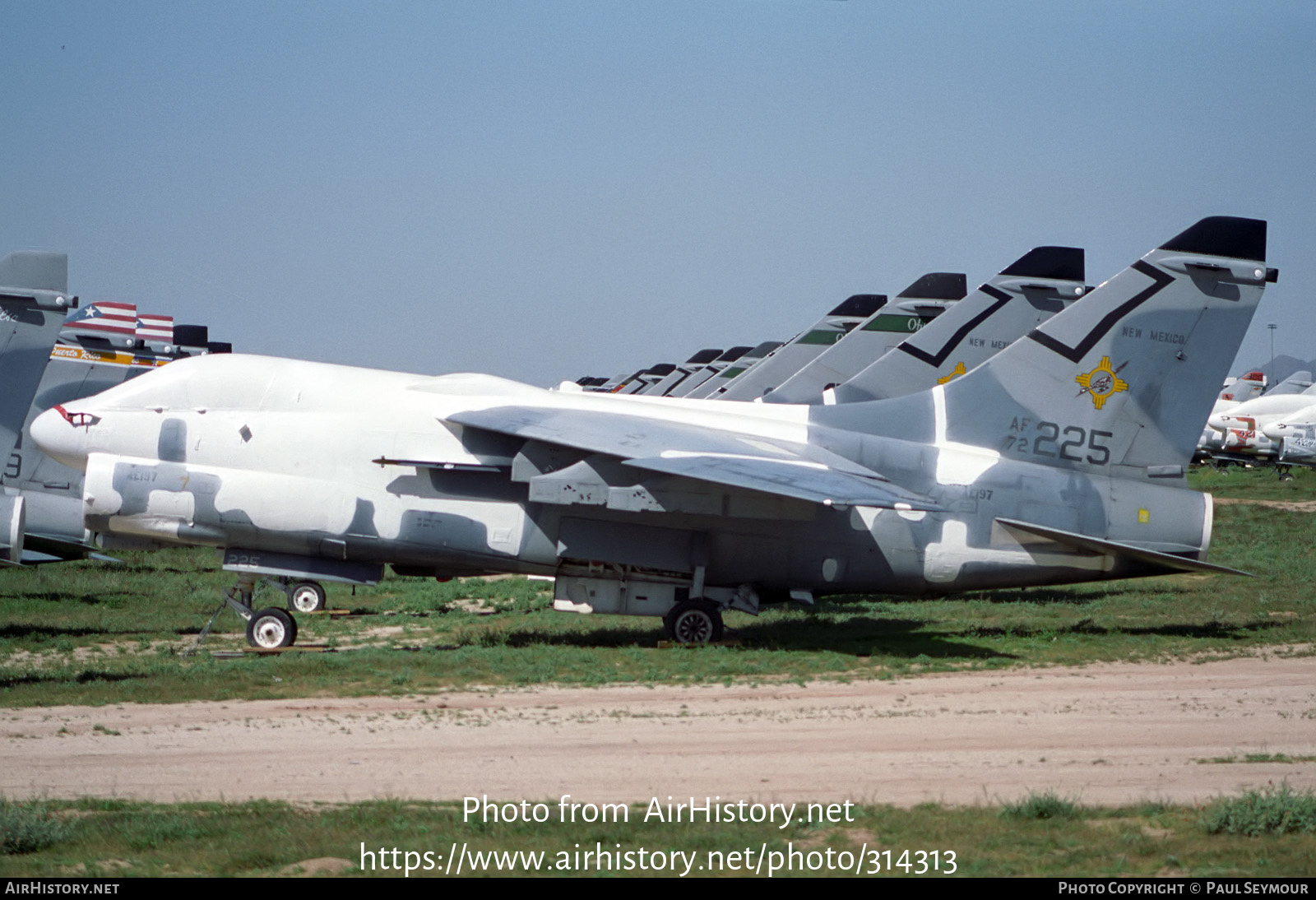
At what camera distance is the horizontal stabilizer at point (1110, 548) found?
56.3ft

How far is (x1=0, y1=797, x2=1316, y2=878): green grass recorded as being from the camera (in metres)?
7.28

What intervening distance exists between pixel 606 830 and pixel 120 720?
21.7 ft

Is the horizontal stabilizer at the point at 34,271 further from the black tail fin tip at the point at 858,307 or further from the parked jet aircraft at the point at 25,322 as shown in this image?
the black tail fin tip at the point at 858,307

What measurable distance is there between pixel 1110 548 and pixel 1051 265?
8120 millimetres

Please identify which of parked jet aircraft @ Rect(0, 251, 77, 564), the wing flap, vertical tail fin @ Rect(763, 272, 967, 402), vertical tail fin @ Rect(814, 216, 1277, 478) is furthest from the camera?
vertical tail fin @ Rect(763, 272, 967, 402)

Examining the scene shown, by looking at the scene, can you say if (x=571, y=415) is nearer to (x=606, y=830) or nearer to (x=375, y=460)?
(x=375, y=460)

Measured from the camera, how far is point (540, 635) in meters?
18.8

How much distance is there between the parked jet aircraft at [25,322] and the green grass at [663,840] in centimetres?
809

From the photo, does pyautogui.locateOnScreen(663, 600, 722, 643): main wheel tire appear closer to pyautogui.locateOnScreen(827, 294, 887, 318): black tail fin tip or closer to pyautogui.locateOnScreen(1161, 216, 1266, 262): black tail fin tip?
pyautogui.locateOnScreen(1161, 216, 1266, 262): black tail fin tip

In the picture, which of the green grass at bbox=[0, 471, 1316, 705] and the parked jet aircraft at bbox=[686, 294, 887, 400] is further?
the parked jet aircraft at bbox=[686, 294, 887, 400]

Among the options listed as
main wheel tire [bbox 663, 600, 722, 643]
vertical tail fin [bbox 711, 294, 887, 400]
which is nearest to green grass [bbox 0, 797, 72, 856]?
main wheel tire [bbox 663, 600, 722, 643]

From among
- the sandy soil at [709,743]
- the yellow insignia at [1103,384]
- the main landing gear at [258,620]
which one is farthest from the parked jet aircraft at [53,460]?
the yellow insignia at [1103,384]

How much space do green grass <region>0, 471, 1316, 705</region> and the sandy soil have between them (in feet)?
3.48

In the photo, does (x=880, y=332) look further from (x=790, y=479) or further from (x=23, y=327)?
(x=23, y=327)
